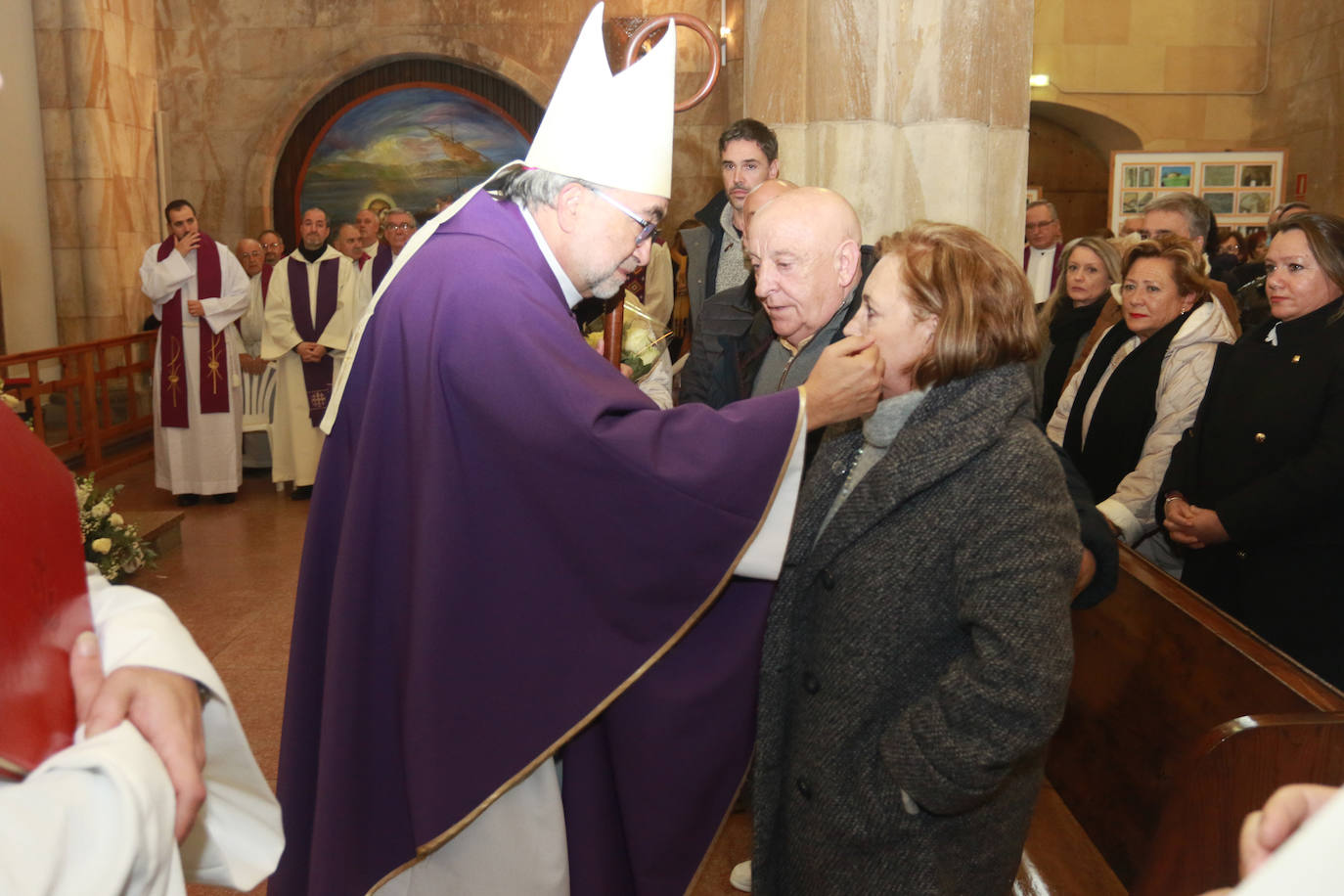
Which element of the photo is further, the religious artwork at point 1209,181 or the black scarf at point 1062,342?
the religious artwork at point 1209,181

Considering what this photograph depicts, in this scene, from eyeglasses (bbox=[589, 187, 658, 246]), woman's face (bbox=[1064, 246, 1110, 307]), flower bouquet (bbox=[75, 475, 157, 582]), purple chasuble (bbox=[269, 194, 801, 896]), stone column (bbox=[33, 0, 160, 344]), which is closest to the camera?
purple chasuble (bbox=[269, 194, 801, 896])

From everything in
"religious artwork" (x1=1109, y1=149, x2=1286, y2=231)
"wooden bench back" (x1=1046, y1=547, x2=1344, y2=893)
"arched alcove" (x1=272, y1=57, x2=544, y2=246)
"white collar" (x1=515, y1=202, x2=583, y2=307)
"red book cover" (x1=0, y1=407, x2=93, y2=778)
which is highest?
"arched alcove" (x1=272, y1=57, x2=544, y2=246)

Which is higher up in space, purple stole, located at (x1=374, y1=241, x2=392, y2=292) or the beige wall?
the beige wall

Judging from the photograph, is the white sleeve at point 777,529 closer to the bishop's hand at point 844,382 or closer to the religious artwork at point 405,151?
the bishop's hand at point 844,382

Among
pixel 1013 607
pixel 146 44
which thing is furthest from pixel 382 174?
pixel 1013 607

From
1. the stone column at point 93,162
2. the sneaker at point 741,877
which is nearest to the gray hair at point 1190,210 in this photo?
the sneaker at point 741,877

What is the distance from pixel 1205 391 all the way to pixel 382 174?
31.5 feet

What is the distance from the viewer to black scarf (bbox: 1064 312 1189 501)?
11.7ft

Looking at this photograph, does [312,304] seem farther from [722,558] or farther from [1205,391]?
[722,558]

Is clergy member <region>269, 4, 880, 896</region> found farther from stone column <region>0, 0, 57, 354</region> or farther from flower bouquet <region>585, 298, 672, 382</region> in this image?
stone column <region>0, 0, 57, 354</region>

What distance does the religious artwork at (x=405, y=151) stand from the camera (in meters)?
11.1

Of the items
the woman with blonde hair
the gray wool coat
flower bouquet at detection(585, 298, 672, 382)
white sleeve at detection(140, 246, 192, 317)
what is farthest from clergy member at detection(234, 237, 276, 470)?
the gray wool coat

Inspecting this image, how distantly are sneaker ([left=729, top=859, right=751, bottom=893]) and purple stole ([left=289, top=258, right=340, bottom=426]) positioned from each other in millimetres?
5695

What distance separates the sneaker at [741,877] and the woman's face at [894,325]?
1.58m
